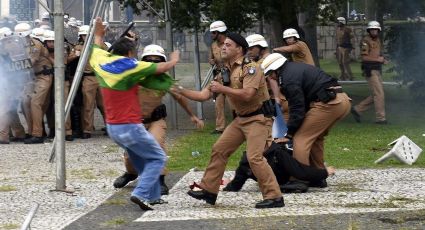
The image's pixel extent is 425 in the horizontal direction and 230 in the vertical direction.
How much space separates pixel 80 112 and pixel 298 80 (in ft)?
23.8

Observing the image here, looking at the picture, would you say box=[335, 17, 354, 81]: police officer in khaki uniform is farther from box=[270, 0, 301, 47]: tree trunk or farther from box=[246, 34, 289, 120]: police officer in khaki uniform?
box=[246, 34, 289, 120]: police officer in khaki uniform

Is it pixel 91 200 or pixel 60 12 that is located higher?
pixel 60 12

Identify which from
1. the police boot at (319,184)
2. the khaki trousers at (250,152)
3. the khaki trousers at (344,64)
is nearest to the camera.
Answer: the khaki trousers at (250,152)

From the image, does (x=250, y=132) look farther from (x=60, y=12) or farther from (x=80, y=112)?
(x=80, y=112)

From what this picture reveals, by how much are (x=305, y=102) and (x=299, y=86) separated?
0.37m

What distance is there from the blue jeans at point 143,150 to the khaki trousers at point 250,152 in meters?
0.62

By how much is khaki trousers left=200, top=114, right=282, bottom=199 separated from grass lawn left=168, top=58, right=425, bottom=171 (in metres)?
2.97

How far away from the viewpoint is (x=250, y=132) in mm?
10633

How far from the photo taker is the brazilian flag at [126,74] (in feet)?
33.2

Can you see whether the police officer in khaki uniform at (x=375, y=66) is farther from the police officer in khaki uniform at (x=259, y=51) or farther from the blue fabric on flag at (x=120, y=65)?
the blue fabric on flag at (x=120, y=65)

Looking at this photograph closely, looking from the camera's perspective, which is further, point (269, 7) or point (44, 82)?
point (269, 7)

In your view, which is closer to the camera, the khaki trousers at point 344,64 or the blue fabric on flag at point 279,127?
the blue fabric on flag at point 279,127

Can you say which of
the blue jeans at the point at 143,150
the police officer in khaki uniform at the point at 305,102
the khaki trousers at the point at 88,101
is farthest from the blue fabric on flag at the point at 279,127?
the khaki trousers at the point at 88,101

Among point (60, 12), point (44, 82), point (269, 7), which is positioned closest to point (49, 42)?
point (44, 82)
